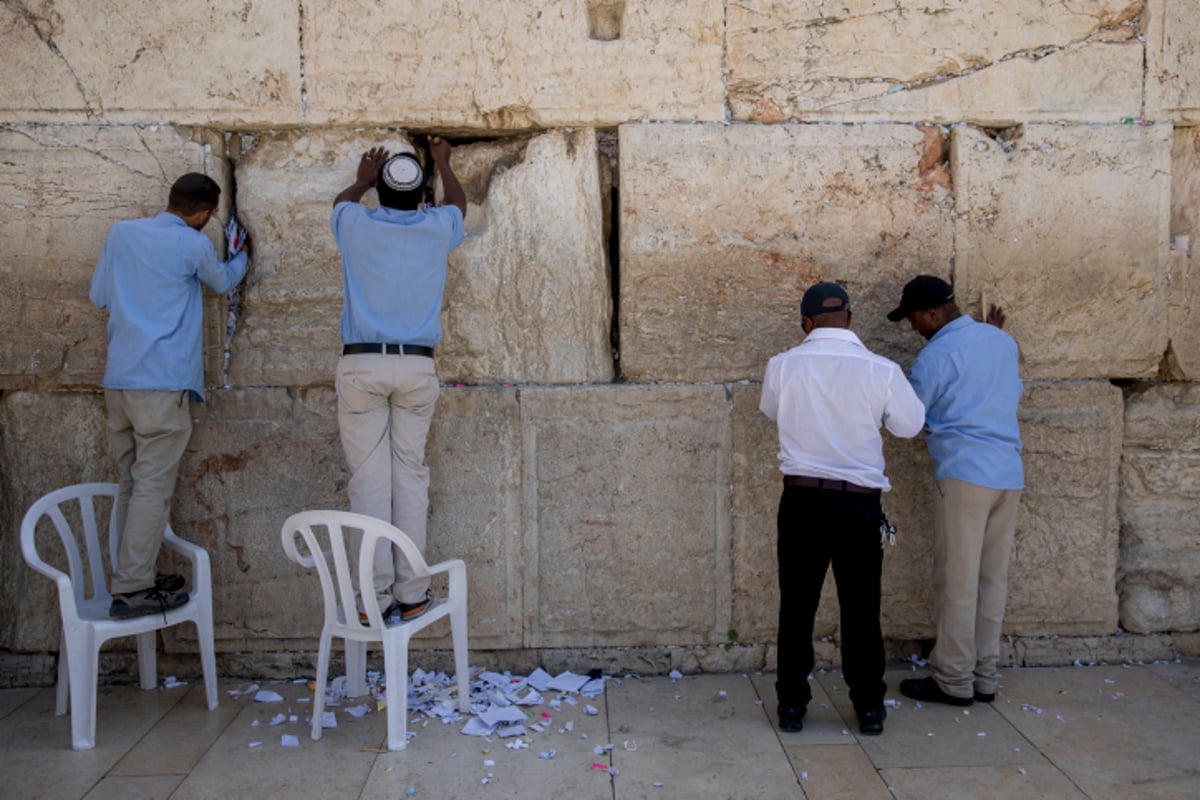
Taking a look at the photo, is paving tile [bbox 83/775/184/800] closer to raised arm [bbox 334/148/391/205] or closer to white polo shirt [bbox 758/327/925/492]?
raised arm [bbox 334/148/391/205]

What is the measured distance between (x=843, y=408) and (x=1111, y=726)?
1593mm

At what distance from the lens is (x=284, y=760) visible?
337 centimetres

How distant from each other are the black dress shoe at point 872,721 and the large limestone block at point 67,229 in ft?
11.0

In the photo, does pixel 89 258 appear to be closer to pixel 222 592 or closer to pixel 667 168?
pixel 222 592

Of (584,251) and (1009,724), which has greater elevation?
(584,251)

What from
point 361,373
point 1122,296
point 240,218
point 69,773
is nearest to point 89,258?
point 240,218

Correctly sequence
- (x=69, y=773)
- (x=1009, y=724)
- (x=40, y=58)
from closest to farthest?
(x=69, y=773) → (x=1009, y=724) → (x=40, y=58)

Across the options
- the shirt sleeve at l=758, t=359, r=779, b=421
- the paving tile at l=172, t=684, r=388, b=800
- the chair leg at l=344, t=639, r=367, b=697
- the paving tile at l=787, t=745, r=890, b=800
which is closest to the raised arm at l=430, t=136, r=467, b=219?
the shirt sleeve at l=758, t=359, r=779, b=421

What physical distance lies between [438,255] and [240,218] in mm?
1095

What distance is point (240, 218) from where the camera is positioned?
4211 millimetres

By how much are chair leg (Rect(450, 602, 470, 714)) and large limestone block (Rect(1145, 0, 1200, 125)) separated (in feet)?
11.7

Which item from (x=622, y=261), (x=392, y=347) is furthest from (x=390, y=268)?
(x=622, y=261)

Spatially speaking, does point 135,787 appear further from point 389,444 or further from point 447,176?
point 447,176

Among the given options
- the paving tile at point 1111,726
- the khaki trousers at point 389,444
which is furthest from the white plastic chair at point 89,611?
the paving tile at point 1111,726
